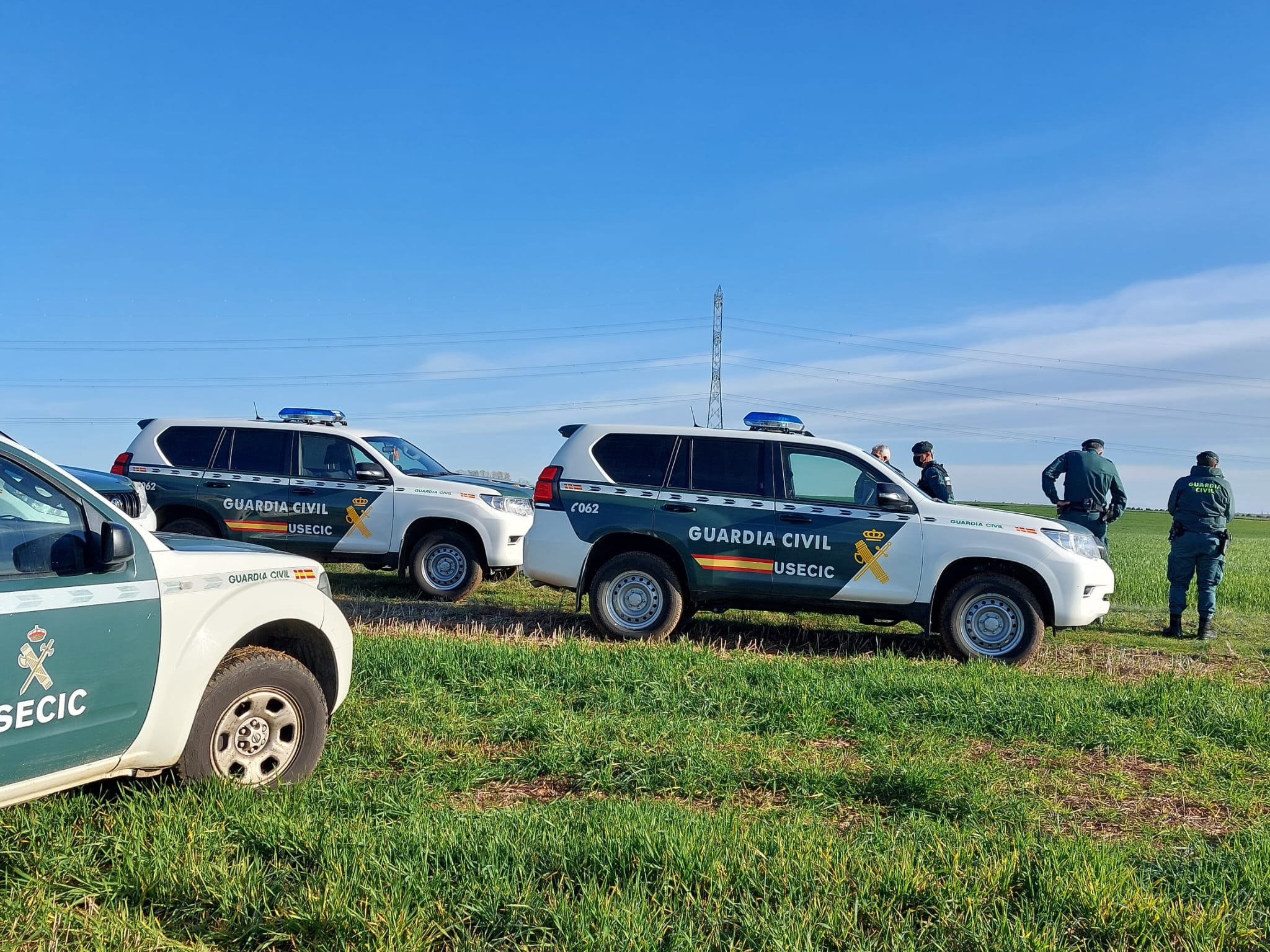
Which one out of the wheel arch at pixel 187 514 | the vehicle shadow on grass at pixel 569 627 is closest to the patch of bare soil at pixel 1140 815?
the vehicle shadow on grass at pixel 569 627

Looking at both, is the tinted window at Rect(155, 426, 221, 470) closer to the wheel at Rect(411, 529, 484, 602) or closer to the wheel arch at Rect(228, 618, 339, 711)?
the wheel at Rect(411, 529, 484, 602)

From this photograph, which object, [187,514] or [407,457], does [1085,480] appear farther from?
[187,514]

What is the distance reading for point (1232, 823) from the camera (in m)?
4.52

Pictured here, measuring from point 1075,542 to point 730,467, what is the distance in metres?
3.11

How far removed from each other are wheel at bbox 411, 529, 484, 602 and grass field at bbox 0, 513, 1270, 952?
4227 millimetres

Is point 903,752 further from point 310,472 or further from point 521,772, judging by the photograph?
point 310,472

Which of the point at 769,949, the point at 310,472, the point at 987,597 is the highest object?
the point at 310,472

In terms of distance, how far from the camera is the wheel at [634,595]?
9.29 meters

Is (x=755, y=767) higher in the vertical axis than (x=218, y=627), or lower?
lower

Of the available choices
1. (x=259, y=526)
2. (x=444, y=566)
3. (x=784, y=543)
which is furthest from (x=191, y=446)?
(x=784, y=543)

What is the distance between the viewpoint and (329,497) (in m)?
12.0

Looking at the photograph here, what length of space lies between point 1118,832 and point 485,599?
28.5ft

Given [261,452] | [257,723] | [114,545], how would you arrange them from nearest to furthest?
[114,545], [257,723], [261,452]

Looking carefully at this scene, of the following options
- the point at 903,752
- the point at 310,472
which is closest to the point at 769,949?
the point at 903,752
